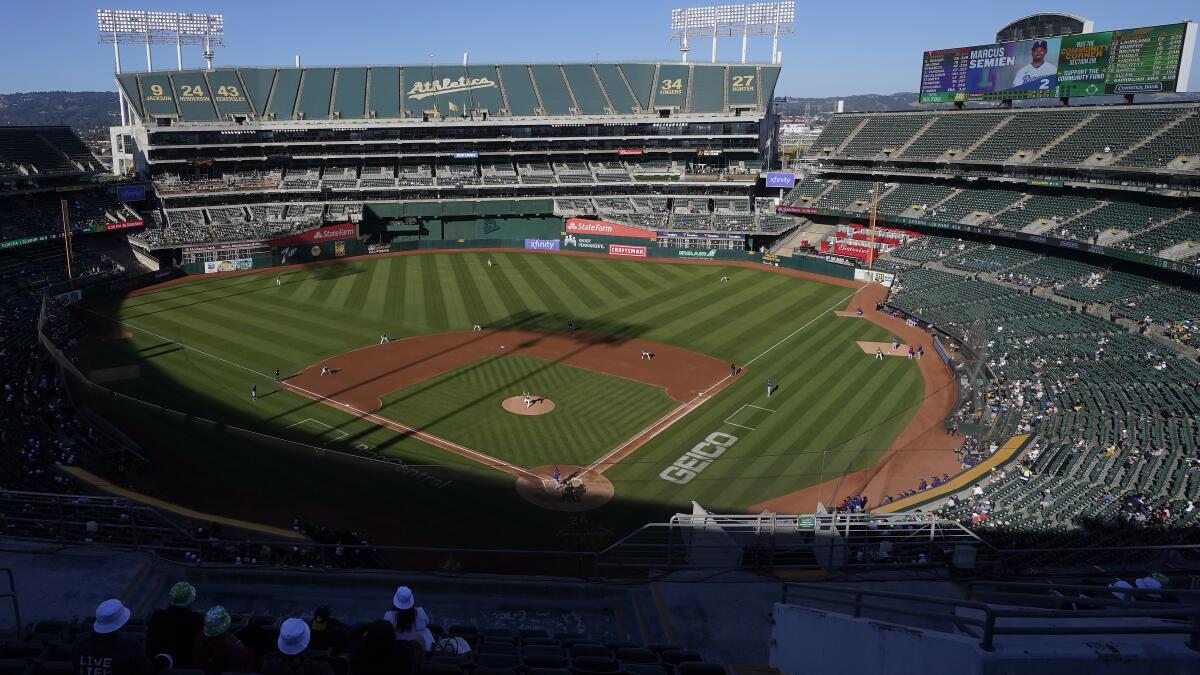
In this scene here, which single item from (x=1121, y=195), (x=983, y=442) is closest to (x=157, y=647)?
(x=983, y=442)

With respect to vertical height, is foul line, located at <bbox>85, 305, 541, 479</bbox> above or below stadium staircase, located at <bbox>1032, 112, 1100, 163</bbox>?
below

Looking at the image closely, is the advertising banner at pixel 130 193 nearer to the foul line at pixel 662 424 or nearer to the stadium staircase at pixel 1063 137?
the foul line at pixel 662 424

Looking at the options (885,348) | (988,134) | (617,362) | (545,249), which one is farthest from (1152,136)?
(545,249)

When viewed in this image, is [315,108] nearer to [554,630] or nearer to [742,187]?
[742,187]

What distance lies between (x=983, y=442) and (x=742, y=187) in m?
54.0

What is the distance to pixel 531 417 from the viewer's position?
31.4 m

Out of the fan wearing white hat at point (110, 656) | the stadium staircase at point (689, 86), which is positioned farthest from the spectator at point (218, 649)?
the stadium staircase at point (689, 86)

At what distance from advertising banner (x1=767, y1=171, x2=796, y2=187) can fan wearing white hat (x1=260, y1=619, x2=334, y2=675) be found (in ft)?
241

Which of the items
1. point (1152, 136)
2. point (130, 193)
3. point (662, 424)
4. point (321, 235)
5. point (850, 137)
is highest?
point (850, 137)

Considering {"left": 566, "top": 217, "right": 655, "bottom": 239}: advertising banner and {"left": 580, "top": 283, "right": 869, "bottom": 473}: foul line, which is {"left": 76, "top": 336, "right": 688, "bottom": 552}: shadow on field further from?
A: {"left": 566, "top": 217, "right": 655, "bottom": 239}: advertising banner

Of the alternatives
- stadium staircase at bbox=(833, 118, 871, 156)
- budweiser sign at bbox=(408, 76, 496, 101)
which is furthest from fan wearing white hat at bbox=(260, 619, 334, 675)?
budweiser sign at bbox=(408, 76, 496, 101)

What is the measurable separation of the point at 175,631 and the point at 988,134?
2729 inches

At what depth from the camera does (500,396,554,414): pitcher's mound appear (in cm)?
3206

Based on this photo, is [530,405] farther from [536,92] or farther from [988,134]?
[536,92]
